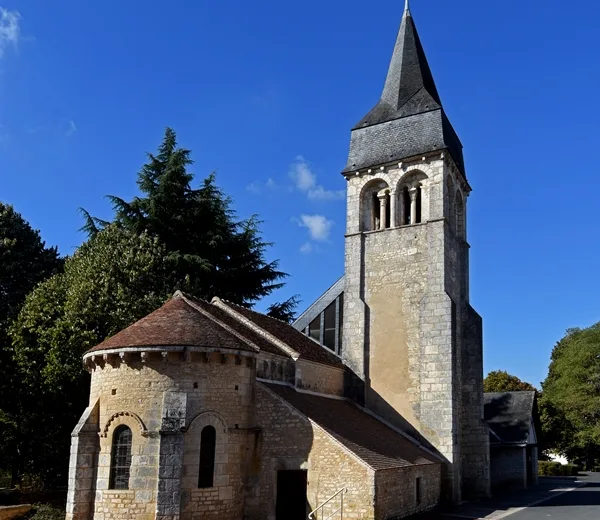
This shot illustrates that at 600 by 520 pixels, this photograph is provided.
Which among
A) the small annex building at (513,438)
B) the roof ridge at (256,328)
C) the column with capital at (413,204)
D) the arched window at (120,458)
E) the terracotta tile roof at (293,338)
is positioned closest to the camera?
the arched window at (120,458)

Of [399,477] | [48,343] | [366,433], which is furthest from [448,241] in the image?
[48,343]

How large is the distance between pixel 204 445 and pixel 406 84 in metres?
17.4

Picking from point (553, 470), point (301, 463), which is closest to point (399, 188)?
point (301, 463)

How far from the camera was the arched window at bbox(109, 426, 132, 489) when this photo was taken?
16047 millimetres

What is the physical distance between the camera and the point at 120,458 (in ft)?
53.2

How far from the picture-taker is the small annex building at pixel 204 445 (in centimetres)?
1559

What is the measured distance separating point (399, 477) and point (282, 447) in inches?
132

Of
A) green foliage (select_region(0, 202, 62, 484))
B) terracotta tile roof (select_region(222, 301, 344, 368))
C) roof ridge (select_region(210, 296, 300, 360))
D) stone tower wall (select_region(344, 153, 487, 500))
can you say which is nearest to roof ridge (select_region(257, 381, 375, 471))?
roof ridge (select_region(210, 296, 300, 360))

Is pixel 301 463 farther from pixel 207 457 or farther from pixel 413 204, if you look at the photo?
pixel 413 204

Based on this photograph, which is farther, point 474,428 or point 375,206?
point 375,206

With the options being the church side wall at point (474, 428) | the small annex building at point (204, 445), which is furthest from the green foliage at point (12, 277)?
the church side wall at point (474, 428)

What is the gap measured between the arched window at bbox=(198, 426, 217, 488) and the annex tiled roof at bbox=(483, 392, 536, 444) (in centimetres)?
1807

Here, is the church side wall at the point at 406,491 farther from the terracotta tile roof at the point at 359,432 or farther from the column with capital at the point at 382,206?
the column with capital at the point at 382,206

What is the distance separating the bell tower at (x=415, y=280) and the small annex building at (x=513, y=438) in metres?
8.19
